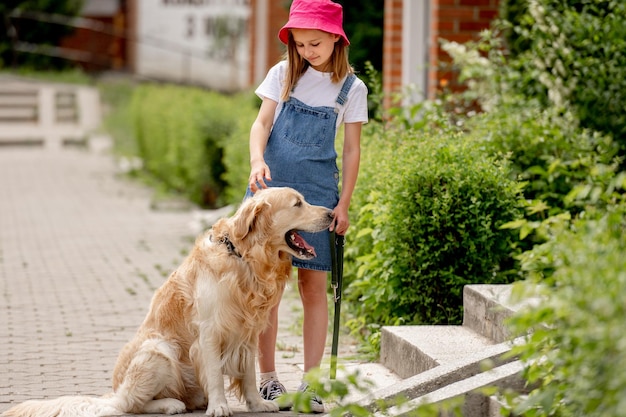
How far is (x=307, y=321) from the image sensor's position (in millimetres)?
5207

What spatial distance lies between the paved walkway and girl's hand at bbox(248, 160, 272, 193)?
1131 mm

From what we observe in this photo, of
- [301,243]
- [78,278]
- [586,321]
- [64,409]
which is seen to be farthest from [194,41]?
[586,321]

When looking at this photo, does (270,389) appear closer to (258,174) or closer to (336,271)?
(336,271)

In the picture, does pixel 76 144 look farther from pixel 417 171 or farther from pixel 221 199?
pixel 417 171

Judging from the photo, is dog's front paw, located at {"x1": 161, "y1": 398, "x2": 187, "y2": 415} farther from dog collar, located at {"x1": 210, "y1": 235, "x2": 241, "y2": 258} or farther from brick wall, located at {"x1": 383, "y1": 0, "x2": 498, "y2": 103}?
brick wall, located at {"x1": 383, "y1": 0, "x2": 498, "y2": 103}

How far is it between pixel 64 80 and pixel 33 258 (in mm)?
16836

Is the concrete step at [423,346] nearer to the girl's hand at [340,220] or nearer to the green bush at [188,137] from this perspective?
the girl's hand at [340,220]

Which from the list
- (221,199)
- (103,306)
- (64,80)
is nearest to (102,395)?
(103,306)

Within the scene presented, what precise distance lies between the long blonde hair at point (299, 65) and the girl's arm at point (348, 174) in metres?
0.26

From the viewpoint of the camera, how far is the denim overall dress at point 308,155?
5008 mm

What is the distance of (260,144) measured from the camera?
4.98 metres

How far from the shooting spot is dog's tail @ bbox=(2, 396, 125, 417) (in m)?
4.62

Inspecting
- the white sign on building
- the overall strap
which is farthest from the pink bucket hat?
the white sign on building

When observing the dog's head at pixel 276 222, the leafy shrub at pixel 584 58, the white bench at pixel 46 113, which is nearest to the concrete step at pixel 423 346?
the dog's head at pixel 276 222
